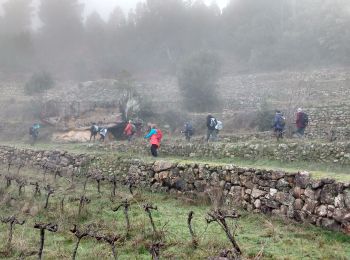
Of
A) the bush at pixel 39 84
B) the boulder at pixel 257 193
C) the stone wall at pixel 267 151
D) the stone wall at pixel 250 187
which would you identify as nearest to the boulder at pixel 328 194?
the stone wall at pixel 250 187

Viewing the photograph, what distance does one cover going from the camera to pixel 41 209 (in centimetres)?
1114

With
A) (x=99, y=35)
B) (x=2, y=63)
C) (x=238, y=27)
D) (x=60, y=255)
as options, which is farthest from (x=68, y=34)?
(x=60, y=255)

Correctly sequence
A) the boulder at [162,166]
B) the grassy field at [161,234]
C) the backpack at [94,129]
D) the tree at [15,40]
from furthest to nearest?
1. the tree at [15,40]
2. the backpack at [94,129]
3. the boulder at [162,166]
4. the grassy field at [161,234]

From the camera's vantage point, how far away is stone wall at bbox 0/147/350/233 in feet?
27.9

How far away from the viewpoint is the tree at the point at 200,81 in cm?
3791

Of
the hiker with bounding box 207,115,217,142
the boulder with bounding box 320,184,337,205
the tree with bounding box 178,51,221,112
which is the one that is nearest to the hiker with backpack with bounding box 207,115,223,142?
the hiker with bounding box 207,115,217,142

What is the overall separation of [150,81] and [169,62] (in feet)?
23.9

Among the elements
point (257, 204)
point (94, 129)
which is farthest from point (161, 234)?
point (94, 129)

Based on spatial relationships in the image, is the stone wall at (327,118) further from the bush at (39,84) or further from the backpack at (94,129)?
the bush at (39,84)

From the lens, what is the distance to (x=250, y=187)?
10734 millimetres

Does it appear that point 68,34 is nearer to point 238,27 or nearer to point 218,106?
point 238,27

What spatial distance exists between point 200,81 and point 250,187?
1139 inches

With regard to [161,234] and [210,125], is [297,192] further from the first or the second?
[210,125]

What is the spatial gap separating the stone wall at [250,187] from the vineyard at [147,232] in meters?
0.30
